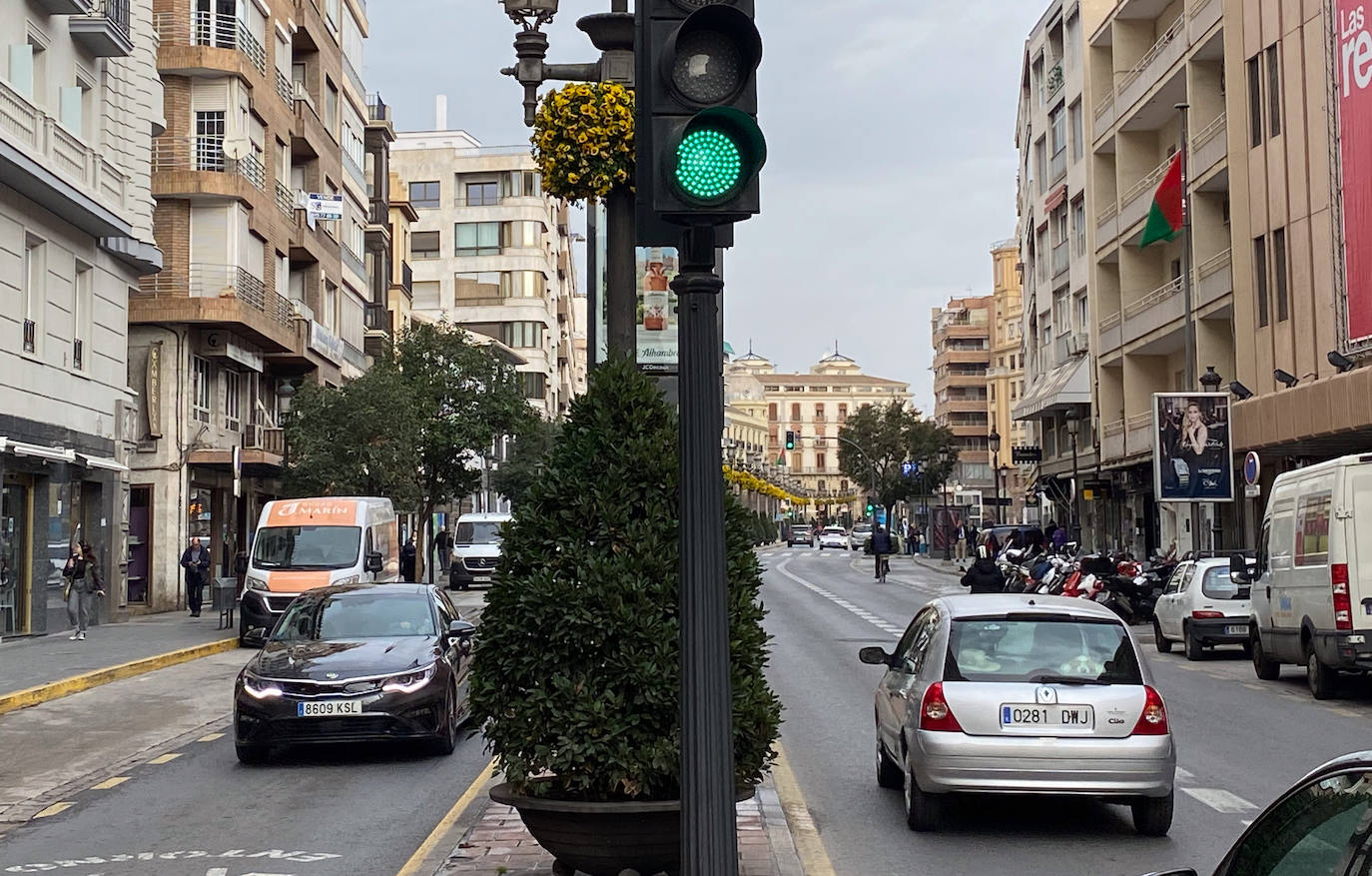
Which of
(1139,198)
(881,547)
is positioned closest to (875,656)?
(1139,198)

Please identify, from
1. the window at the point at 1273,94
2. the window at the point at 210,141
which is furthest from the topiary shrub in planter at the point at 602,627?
the window at the point at 210,141

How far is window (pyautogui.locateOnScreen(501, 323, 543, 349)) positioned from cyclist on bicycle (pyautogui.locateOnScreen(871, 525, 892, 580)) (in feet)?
146

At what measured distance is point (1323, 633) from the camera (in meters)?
18.0

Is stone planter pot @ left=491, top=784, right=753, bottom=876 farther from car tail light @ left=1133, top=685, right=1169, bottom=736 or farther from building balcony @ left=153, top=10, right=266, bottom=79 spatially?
building balcony @ left=153, top=10, right=266, bottom=79

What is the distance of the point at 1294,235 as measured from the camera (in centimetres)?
3350

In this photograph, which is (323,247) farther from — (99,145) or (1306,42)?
(1306,42)

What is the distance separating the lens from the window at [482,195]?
96125 millimetres

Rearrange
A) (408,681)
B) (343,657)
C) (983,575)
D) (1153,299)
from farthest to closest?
(1153,299) → (983,575) → (343,657) → (408,681)

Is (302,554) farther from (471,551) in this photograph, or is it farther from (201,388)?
(471,551)

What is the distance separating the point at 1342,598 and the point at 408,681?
981cm

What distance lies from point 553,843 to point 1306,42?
98.3ft

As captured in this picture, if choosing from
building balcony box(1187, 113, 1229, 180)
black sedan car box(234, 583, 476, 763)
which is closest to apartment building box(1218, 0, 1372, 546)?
building balcony box(1187, 113, 1229, 180)

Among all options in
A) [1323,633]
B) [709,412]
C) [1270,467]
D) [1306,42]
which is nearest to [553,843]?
[709,412]

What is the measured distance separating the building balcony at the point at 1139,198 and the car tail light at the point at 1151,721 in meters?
35.8
